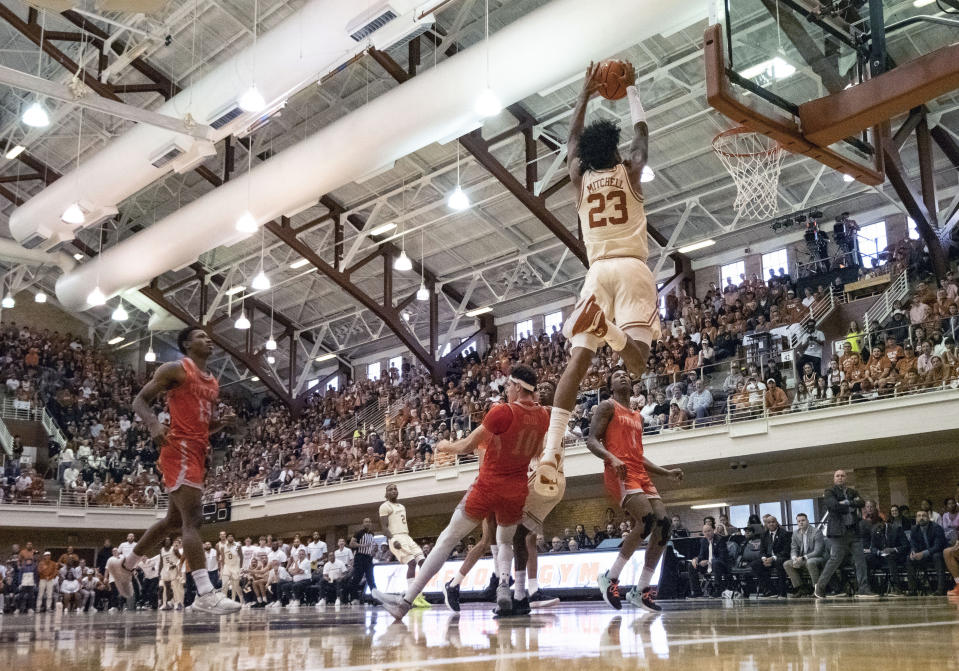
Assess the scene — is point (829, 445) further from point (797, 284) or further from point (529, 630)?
point (529, 630)

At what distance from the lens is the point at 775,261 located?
23844mm

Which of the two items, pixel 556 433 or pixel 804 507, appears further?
pixel 804 507

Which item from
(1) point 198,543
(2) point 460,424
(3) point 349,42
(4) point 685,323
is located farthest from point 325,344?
(1) point 198,543

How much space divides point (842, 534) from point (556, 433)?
8.18 meters

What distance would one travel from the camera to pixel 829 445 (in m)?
16.7

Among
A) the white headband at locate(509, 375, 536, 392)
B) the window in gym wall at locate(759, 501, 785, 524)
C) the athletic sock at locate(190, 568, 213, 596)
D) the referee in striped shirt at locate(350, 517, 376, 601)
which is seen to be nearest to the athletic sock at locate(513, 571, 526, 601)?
the white headband at locate(509, 375, 536, 392)

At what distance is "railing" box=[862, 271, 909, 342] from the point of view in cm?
1919

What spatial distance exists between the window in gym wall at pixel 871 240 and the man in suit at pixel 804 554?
1017 centimetres

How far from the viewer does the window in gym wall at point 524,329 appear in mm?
29234

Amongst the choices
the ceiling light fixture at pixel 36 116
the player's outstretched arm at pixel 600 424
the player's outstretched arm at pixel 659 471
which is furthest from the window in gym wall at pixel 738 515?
the ceiling light fixture at pixel 36 116

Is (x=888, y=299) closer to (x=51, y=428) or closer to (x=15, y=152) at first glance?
(x=15, y=152)

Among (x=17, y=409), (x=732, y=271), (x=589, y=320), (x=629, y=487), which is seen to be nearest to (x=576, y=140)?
(x=589, y=320)

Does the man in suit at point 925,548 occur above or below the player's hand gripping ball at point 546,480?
below

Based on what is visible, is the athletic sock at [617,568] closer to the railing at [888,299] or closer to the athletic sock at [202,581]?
the athletic sock at [202,581]
